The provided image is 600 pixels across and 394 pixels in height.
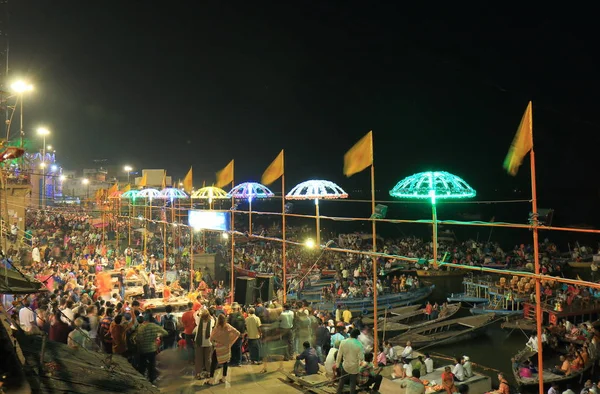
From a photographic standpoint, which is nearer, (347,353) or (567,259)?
(347,353)

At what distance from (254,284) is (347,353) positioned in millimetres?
8936

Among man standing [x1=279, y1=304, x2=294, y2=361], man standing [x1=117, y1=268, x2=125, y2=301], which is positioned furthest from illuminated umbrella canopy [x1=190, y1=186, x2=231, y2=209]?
man standing [x1=279, y1=304, x2=294, y2=361]

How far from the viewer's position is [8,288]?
6914 mm

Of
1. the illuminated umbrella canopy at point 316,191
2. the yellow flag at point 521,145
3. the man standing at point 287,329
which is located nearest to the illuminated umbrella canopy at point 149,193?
the illuminated umbrella canopy at point 316,191

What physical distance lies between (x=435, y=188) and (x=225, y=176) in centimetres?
1092

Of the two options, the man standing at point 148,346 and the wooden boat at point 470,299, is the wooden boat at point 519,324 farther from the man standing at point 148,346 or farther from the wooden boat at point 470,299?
the man standing at point 148,346

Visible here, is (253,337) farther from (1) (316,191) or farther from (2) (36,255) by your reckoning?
(2) (36,255)

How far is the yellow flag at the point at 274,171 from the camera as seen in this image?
49.1 ft

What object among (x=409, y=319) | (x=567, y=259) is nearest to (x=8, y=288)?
(x=409, y=319)

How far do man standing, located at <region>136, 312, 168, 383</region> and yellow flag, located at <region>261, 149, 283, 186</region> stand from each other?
294 inches

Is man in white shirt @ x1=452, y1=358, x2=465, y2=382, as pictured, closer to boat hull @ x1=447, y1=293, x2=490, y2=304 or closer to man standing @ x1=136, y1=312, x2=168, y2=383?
man standing @ x1=136, y1=312, x2=168, y2=383

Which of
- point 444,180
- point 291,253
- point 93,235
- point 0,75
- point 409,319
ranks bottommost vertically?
point 409,319

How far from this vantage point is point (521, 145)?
7906 millimetres

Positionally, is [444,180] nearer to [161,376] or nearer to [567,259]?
[161,376]
